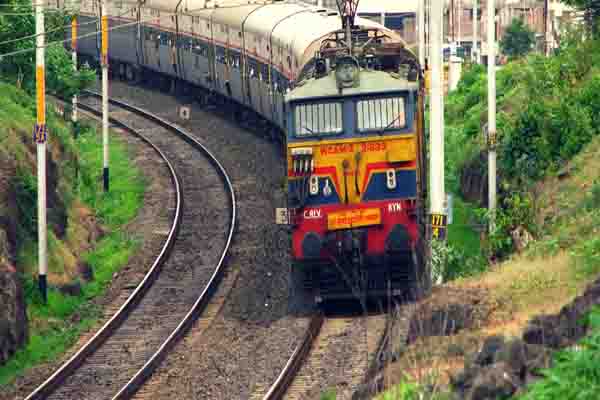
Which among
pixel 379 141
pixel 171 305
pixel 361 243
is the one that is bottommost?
pixel 171 305

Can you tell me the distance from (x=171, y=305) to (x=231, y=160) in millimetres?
12749

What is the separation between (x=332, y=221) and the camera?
20781 millimetres

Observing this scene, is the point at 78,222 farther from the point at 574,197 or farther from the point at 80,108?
the point at 80,108

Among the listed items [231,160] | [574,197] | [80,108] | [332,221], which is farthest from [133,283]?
[80,108]

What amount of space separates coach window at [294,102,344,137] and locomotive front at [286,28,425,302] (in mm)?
17


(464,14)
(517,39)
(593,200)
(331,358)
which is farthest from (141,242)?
(464,14)

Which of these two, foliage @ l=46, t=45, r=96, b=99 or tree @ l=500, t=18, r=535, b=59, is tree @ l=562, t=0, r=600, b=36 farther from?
tree @ l=500, t=18, r=535, b=59

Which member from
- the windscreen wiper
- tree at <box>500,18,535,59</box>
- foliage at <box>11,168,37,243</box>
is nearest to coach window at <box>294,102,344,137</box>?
the windscreen wiper

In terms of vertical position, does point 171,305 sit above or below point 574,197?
below

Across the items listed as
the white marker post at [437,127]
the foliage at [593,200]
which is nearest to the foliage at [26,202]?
the white marker post at [437,127]

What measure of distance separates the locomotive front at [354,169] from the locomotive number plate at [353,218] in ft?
0.06

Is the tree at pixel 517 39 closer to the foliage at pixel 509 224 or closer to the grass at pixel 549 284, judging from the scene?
the grass at pixel 549 284

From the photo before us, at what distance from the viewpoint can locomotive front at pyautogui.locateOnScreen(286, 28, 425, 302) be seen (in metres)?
20.8

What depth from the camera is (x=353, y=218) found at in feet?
68.3
